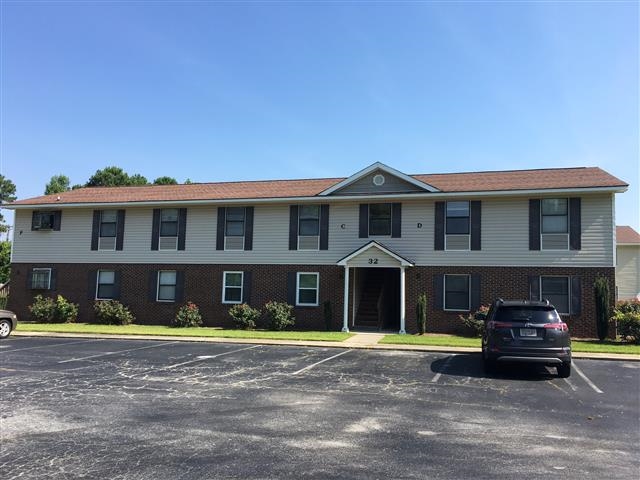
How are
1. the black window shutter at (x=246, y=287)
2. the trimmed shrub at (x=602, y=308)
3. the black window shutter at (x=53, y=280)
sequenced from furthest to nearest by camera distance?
1. the black window shutter at (x=53, y=280)
2. the black window shutter at (x=246, y=287)
3. the trimmed shrub at (x=602, y=308)

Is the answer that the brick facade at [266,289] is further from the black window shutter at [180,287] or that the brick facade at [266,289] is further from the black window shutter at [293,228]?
the black window shutter at [293,228]

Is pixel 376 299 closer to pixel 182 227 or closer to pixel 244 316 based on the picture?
pixel 244 316

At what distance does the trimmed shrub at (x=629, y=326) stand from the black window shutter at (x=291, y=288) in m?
12.7

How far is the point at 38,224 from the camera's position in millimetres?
26453

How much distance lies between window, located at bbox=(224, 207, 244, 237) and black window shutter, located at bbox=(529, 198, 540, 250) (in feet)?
41.5

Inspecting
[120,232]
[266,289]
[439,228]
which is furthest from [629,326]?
[120,232]

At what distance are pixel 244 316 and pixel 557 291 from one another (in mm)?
13021

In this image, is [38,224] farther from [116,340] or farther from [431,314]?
[431,314]

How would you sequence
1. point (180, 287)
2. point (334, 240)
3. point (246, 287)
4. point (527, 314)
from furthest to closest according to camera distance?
point (180, 287) → point (246, 287) → point (334, 240) → point (527, 314)

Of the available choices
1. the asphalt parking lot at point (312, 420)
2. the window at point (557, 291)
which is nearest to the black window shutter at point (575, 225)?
the window at point (557, 291)

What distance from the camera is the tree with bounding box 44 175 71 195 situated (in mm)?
66062

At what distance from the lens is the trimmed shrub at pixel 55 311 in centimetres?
2467

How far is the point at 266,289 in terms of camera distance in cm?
2312

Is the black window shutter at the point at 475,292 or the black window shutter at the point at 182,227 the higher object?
the black window shutter at the point at 182,227
